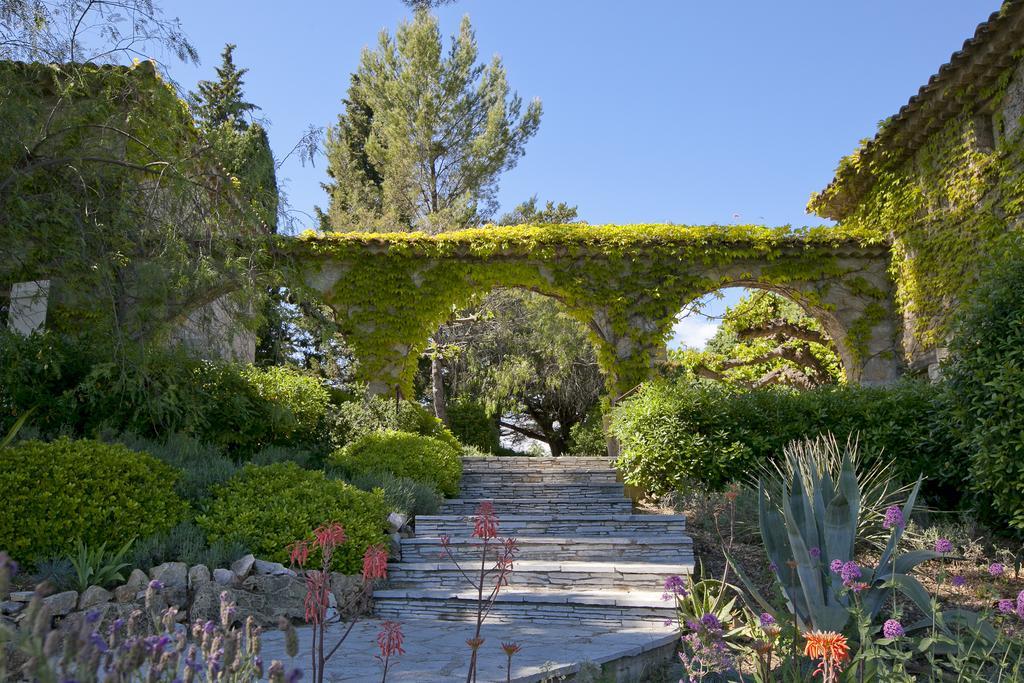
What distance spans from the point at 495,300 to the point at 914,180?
9171 millimetres

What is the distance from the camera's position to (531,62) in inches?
316

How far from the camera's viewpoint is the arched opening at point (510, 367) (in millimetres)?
17078

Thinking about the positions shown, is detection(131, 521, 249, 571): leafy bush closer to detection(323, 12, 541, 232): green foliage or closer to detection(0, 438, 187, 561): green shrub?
detection(0, 438, 187, 561): green shrub

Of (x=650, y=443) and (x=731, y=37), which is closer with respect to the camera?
(x=731, y=37)

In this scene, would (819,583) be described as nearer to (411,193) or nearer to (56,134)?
(56,134)

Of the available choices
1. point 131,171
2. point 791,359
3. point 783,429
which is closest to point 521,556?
point 783,429

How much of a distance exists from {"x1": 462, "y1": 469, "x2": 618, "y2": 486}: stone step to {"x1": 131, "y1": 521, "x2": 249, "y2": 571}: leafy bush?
4.47 m

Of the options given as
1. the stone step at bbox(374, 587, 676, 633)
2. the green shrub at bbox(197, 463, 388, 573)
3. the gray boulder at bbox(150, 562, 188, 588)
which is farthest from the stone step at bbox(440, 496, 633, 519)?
the gray boulder at bbox(150, 562, 188, 588)

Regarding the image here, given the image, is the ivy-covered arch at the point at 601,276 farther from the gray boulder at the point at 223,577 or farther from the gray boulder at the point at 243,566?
the gray boulder at the point at 223,577

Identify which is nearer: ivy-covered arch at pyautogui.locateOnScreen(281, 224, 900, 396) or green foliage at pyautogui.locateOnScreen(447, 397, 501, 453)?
ivy-covered arch at pyautogui.locateOnScreen(281, 224, 900, 396)

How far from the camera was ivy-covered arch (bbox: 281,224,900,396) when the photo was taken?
12.0m

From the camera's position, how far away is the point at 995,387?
240 inches

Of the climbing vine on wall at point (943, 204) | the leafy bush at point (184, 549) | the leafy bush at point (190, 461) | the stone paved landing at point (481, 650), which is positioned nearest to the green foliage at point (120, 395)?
the leafy bush at point (190, 461)

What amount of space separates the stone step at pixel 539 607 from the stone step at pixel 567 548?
0.61 metres
